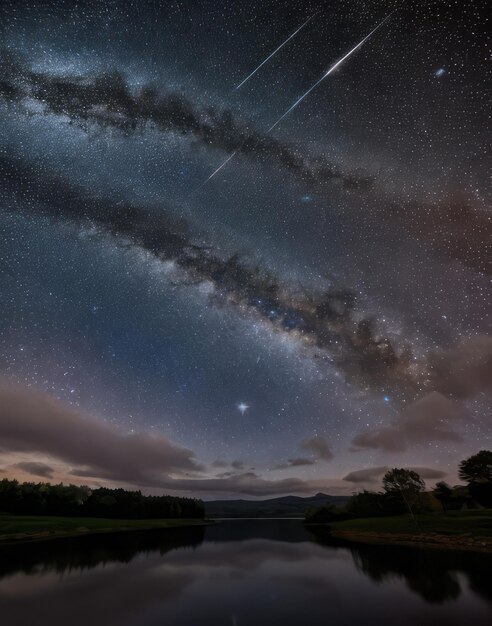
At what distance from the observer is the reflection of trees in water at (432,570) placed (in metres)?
22.1

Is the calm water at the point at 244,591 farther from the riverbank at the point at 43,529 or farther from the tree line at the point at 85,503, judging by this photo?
the tree line at the point at 85,503

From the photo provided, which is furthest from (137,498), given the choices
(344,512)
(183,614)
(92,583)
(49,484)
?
(183,614)

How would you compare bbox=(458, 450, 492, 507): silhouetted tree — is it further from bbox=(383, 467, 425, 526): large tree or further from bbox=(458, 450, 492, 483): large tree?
bbox=(383, 467, 425, 526): large tree

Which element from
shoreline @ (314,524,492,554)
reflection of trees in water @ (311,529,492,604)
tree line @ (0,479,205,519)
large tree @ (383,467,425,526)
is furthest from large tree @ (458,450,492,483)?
tree line @ (0,479,205,519)

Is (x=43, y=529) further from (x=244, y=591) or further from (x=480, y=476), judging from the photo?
(x=480, y=476)

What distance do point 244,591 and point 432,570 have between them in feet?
54.3

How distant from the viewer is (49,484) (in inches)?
4562

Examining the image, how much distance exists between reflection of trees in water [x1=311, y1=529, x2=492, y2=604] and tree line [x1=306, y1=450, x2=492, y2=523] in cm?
4150

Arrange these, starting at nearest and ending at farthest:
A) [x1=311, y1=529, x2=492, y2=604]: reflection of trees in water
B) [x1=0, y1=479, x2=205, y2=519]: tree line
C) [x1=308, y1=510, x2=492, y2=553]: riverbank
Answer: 1. [x1=311, y1=529, x2=492, y2=604]: reflection of trees in water
2. [x1=308, y1=510, x2=492, y2=553]: riverbank
3. [x1=0, y1=479, x2=205, y2=519]: tree line

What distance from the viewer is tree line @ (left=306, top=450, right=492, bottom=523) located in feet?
269

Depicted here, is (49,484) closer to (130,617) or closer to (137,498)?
(137,498)

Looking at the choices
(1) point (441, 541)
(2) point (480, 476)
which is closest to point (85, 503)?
(1) point (441, 541)

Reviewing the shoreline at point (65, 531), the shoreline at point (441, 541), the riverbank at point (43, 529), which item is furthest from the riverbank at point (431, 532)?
the riverbank at point (43, 529)

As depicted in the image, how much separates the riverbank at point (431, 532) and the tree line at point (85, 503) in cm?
8209
